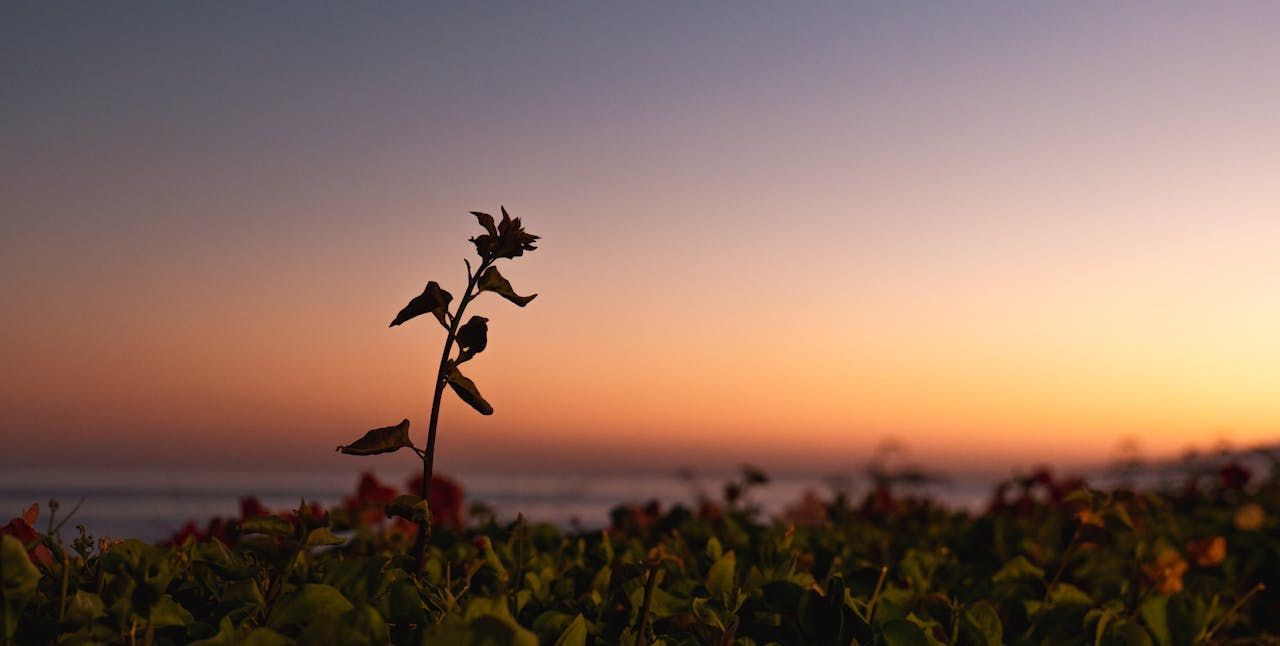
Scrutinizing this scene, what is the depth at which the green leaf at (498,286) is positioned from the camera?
1.95 metres

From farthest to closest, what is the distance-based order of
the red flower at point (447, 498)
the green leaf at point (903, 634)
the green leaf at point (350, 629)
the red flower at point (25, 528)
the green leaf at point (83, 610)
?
1. the red flower at point (447, 498)
2. the red flower at point (25, 528)
3. the green leaf at point (903, 634)
4. the green leaf at point (83, 610)
5. the green leaf at point (350, 629)

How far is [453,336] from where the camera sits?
1.90 m

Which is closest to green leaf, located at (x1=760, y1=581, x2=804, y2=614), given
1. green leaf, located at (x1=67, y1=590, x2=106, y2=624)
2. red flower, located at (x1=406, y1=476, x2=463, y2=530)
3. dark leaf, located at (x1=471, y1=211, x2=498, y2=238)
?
dark leaf, located at (x1=471, y1=211, x2=498, y2=238)

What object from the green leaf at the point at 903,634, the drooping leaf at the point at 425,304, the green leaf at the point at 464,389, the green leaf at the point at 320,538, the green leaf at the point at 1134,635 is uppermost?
the drooping leaf at the point at 425,304

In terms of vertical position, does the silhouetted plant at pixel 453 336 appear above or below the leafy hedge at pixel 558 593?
above

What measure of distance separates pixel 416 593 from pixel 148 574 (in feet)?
1.42

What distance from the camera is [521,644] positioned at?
116cm

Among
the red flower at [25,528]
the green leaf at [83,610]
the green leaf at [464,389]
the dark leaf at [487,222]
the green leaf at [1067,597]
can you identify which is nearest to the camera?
the green leaf at [83,610]

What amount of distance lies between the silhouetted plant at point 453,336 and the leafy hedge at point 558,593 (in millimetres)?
124

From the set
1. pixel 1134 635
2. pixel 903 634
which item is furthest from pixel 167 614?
pixel 1134 635

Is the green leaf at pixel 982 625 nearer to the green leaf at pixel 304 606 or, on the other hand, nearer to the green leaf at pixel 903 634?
the green leaf at pixel 903 634

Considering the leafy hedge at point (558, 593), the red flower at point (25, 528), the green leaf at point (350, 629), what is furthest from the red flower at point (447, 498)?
the green leaf at point (350, 629)

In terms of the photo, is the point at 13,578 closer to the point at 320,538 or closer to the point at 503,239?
the point at 320,538

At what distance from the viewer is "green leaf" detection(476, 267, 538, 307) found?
6.38 ft
